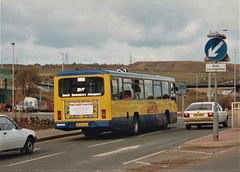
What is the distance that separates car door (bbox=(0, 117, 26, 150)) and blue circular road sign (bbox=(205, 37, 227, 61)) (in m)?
7.00

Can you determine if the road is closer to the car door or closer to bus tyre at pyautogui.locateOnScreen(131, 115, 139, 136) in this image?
the car door

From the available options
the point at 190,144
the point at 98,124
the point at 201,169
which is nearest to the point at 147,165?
the point at 201,169

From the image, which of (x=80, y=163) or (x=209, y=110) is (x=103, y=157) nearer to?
(x=80, y=163)

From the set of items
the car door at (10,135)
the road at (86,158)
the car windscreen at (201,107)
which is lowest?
the road at (86,158)

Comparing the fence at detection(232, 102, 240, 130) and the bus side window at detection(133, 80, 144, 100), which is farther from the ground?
the bus side window at detection(133, 80, 144, 100)

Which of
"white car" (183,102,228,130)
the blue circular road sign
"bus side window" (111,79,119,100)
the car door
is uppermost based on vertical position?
the blue circular road sign

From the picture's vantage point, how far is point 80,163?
532 inches

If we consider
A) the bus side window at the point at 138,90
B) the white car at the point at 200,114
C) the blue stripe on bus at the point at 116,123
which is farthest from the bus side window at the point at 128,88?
the white car at the point at 200,114

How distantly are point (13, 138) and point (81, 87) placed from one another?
6.84 metres

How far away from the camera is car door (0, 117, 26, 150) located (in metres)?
15.4

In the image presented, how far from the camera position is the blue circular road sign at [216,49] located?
16.7 metres

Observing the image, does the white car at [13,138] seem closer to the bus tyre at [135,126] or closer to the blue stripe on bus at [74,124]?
the blue stripe on bus at [74,124]

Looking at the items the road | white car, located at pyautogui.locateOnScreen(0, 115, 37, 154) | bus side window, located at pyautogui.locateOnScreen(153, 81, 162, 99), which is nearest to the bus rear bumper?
the road

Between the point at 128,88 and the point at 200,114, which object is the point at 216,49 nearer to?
the point at 128,88
